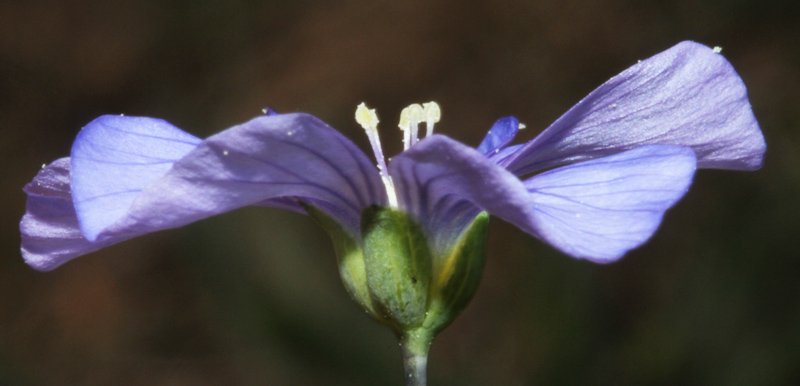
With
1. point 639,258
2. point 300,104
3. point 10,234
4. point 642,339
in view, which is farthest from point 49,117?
point 642,339

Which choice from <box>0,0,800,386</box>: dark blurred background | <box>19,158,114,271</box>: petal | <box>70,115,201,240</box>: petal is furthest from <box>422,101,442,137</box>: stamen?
<box>0,0,800,386</box>: dark blurred background

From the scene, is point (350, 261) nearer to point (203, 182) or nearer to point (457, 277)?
point (457, 277)

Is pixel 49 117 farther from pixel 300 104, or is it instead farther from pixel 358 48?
pixel 358 48

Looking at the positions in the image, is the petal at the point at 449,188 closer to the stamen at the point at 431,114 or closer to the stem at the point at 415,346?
the stem at the point at 415,346

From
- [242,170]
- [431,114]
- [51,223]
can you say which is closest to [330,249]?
[431,114]

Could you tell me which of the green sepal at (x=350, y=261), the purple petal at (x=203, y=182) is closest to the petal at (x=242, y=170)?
the purple petal at (x=203, y=182)
